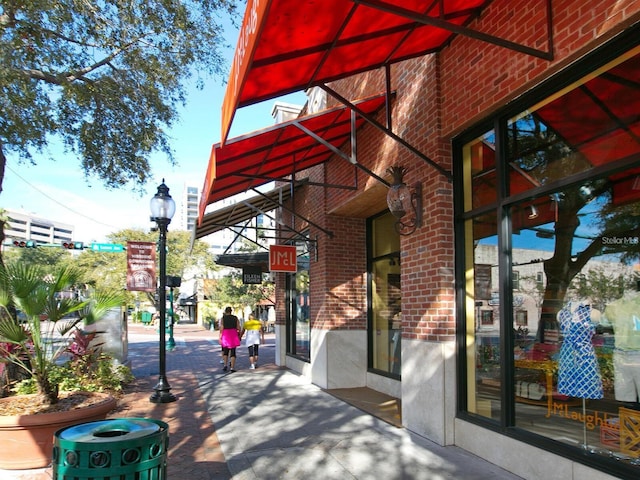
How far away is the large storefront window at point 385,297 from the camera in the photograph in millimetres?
8961

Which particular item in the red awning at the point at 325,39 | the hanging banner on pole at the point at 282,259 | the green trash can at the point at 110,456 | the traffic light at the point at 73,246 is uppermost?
the red awning at the point at 325,39

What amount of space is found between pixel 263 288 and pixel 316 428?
25.7 m

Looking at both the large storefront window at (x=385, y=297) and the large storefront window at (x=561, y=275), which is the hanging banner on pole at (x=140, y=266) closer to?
the large storefront window at (x=385, y=297)

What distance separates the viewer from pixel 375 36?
483 cm

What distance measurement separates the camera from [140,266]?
10594 millimetres

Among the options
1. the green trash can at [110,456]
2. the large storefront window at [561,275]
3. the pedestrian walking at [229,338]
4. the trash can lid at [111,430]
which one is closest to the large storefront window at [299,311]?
the pedestrian walking at [229,338]

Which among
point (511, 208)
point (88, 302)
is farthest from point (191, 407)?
point (511, 208)

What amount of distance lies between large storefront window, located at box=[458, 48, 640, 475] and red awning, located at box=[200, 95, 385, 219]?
2300mm

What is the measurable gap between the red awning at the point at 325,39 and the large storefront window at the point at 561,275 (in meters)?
0.97

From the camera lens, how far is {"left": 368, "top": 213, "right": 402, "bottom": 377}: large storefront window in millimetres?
8961

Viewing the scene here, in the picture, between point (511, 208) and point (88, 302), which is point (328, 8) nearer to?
point (511, 208)

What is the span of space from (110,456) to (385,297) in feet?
23.3

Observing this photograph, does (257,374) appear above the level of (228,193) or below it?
below

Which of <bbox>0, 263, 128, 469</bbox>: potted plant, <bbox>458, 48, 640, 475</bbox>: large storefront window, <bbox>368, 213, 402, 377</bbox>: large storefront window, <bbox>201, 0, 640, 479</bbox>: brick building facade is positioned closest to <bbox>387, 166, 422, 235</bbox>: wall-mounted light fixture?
<bbox>201, 0, 640, 479</bbox>: brick building facade
